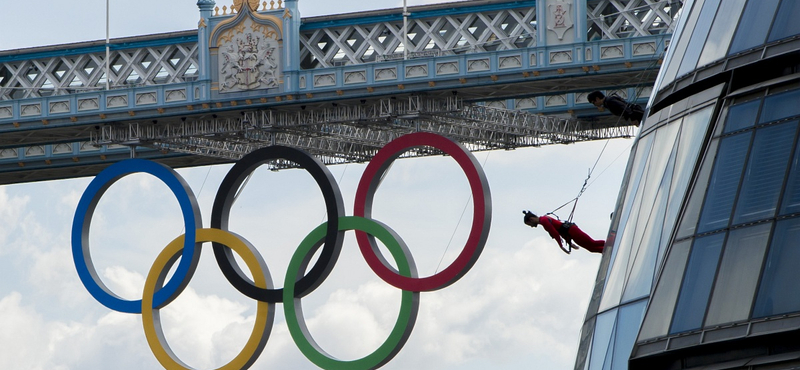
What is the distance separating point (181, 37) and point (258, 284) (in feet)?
35.8

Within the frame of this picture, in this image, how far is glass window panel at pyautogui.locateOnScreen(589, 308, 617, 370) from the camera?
25.0 meters

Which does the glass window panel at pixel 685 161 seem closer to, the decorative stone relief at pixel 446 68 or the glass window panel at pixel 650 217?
the glass window panel at pixel 650 217

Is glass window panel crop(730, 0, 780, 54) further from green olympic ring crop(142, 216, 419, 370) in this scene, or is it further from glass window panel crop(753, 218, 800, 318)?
green olympic ring crop(142, 216, 419, 370)

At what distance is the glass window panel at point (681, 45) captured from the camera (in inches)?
1019

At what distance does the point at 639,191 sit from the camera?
2550 centimetres

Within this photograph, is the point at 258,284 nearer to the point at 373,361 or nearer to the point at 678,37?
the point at 373,361

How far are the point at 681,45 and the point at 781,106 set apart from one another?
168 inches

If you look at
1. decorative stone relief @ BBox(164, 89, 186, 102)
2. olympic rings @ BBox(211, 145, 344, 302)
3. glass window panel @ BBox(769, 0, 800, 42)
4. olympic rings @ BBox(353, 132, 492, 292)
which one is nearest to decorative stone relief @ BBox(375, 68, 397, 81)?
olympic rings @ BBox(353, 132, 492, 292)

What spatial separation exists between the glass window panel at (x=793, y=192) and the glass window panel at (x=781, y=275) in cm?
18

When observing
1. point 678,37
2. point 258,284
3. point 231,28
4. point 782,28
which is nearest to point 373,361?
point 258,284

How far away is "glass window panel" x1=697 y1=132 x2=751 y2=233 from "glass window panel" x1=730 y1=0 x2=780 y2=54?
1719 millimetres

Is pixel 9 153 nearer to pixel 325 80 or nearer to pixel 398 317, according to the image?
pixel 325 80

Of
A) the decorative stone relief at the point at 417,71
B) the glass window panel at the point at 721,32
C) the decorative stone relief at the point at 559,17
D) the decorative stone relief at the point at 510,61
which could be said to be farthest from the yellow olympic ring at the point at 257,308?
the glass window panel at the point at 721,32

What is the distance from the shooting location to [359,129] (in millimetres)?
56062
